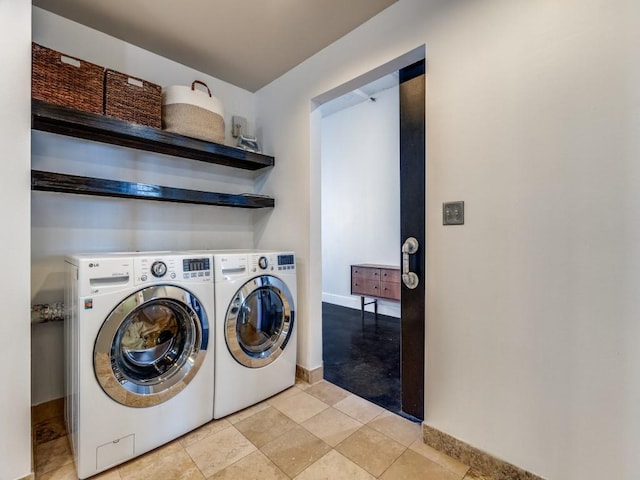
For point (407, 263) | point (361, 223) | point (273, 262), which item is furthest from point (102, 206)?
point (361, 223)

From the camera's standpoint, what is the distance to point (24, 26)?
1294 millimetres

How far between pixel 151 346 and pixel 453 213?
1748 millimetres

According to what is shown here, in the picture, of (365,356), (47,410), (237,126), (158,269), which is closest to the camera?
(158,269)

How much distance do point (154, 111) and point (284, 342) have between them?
5.77 feet

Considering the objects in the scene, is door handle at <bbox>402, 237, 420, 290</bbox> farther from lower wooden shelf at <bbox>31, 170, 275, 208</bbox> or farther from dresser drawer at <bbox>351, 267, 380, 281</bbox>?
dresser drawer at <bbox>351, 267, 380, 281</bbox>

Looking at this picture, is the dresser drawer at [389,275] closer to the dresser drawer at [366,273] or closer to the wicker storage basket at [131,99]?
the dresser drawer at [366,273]

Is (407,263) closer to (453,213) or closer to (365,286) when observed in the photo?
(453,213)

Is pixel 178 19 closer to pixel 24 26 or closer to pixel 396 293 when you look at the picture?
pixel 24 26

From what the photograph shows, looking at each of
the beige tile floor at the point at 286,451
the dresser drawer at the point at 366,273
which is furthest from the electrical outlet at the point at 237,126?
the dresser drawer at the point at 366,273

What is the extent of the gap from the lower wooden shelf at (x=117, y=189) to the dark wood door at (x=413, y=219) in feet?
4.24

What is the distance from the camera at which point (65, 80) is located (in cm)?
155

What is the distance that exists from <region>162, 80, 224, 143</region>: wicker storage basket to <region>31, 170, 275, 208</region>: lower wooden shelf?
1.33ft

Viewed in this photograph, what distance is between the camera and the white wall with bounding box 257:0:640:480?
1.05 m

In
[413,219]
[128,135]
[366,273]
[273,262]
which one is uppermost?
[128,135]
